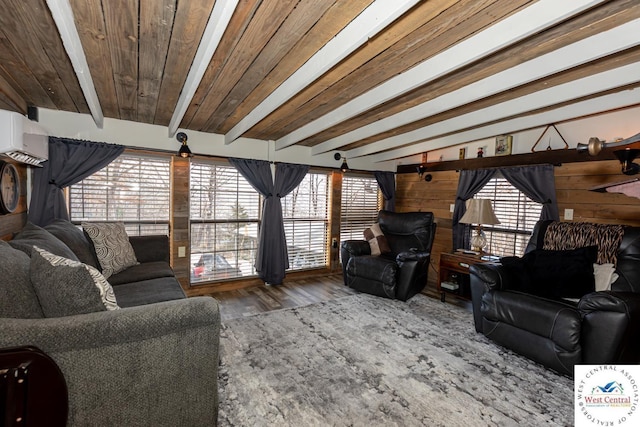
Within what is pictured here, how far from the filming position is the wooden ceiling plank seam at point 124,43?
145 centimetres

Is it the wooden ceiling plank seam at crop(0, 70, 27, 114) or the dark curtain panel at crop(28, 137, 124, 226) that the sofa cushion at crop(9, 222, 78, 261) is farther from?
the wooden ceiling plank seam at crop(0, 70, 27, 114)

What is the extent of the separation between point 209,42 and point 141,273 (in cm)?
216

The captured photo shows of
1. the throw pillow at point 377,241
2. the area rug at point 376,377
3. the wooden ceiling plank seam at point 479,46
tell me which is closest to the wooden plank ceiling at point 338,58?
the wooden ceiling plank seam at point 479,46

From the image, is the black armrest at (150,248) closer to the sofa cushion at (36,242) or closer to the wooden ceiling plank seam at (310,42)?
the sofa cushion at (36,242)

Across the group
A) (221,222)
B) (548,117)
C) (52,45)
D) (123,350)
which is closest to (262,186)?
(221,222)

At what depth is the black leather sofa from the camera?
2047 millimetres

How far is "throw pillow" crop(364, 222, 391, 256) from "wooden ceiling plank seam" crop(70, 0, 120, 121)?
11.6 feet

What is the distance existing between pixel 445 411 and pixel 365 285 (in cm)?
221

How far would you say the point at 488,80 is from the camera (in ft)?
7.26

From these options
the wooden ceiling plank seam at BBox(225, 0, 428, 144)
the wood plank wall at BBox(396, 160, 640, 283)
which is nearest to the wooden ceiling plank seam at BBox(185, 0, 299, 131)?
the wooden ceiling plank seam at BBox(225, 0, 428, 144)

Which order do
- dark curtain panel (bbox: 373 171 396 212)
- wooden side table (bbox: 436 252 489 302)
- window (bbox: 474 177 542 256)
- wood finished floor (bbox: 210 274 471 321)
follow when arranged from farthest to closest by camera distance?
dark curtain panel (bbox: 373 171 396 212) → window (bbox: 474 177 542 256) → wooden side table (bbox: 436 252 489 302) → wood finished floor (bbox: 210 274 471 321)

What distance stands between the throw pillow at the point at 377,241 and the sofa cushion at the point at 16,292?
3.80 meters

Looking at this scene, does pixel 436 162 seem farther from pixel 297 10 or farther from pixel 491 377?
pixel 297 10

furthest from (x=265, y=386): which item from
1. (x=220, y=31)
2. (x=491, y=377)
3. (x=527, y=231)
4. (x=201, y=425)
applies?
(x=527, y=231)
